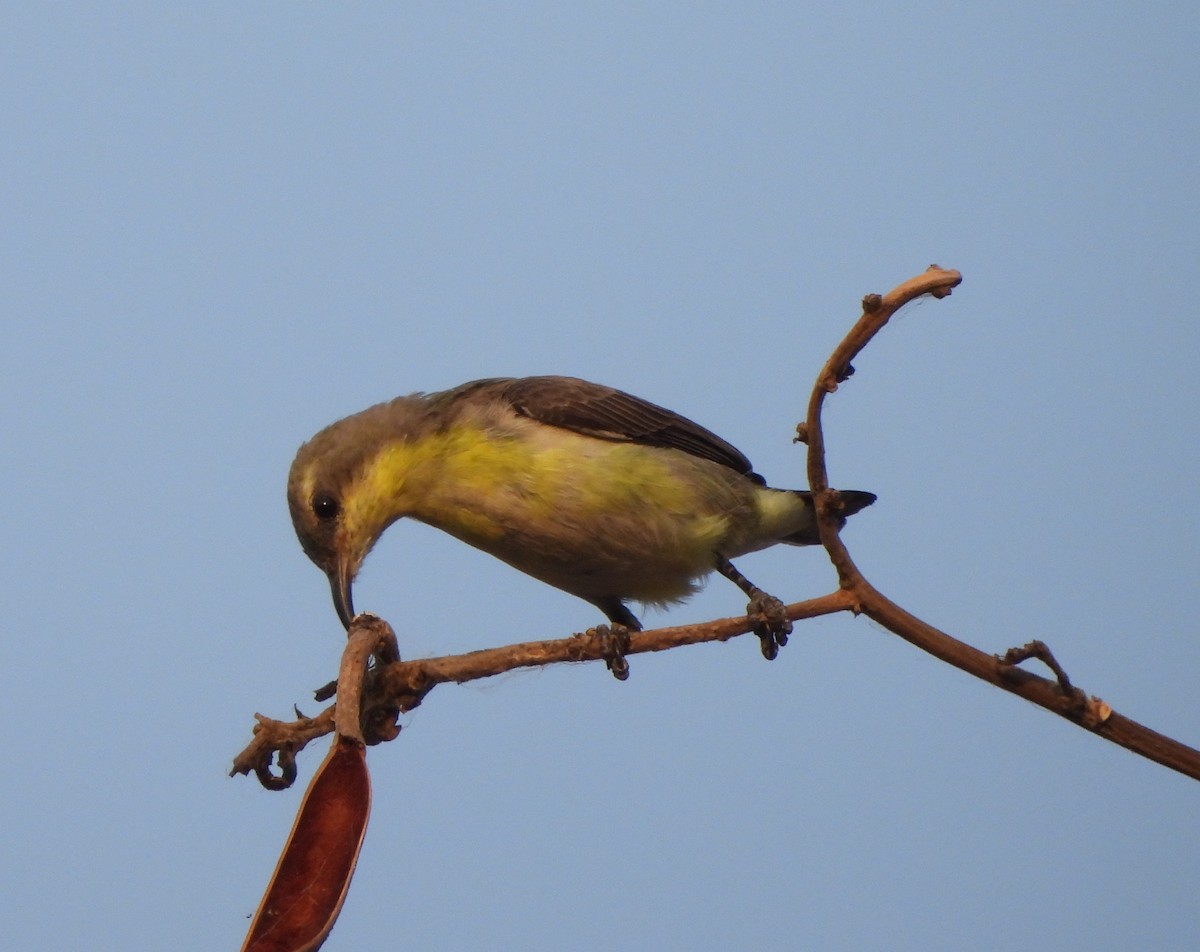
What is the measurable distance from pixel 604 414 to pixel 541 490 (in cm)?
38

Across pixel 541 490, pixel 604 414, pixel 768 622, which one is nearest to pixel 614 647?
pixel 768 622

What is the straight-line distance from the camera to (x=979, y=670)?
→ 249 centimetres

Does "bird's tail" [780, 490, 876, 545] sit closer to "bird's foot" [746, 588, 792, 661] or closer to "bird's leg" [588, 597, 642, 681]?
"bird's foot" [746, 588, 792, 661]

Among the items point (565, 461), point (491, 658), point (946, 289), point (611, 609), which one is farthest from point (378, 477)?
point (946, 289)

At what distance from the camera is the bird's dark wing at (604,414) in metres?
3.98

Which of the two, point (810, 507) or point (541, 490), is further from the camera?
point (810, 507)

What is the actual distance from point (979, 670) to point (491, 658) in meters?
0.88

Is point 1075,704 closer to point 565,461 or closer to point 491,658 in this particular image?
point 491,658

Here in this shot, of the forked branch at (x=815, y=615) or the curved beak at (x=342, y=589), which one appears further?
the curved beak at (x=342, y=589)

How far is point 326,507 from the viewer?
374 cm

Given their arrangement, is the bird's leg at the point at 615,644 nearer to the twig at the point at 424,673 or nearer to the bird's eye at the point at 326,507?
the twig at the point at 424,673

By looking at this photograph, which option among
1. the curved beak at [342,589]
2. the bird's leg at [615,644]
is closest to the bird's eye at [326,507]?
the curved beak at [342,589]

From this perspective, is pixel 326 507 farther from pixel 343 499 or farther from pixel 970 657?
pixel 970 657

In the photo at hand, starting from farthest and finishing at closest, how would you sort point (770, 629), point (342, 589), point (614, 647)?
point (342, 589) → point (770, 629) → point (614, 647)
